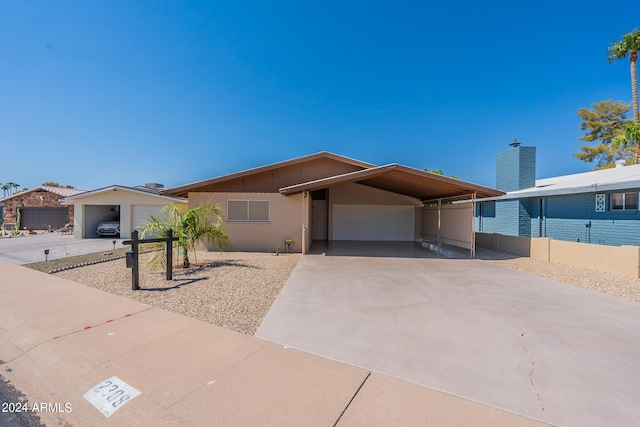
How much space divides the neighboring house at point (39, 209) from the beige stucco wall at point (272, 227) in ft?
65.4

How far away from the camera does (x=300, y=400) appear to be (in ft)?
7.56

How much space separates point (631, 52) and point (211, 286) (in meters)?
26.6

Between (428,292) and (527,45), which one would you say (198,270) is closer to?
(428,292)

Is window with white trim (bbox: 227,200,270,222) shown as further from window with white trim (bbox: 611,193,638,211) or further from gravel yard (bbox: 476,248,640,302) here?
window with white trim (bbox: 611,193,638,211)

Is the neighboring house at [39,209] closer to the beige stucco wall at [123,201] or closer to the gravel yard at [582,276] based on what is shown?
the beige stucco wall at [123,201]

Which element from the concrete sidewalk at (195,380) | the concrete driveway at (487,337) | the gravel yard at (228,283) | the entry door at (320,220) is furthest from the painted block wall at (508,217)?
the concrete sidewalk at (195,380)

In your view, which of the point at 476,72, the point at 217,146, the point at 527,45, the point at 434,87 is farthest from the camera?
the point at 217,146

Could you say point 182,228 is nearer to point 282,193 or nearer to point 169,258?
point 169,258

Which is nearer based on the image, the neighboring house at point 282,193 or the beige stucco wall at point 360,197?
the neighboring house at point 282,193

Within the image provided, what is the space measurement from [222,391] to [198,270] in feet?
18.9

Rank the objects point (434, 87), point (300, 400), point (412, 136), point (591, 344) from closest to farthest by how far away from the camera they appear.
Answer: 1. point (300, 400)
2. point (591, 344)
3. point (434, 87)
4. point (412, 136)

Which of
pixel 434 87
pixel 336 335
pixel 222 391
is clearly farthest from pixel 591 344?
pixel 434 87

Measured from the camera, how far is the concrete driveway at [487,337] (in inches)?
96.3

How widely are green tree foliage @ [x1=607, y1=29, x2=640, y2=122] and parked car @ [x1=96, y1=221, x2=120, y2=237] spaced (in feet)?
108
